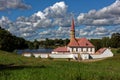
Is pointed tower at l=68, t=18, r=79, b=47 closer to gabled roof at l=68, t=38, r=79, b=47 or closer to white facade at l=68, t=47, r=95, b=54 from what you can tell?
gabled roof at l=68, t=38, r=79, b=47

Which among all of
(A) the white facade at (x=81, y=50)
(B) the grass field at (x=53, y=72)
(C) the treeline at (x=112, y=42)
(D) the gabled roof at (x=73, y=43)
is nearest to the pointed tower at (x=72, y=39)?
(D) the gabled roof at (x=73, y=43)

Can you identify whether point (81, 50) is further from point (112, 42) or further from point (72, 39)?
point (112, 42)

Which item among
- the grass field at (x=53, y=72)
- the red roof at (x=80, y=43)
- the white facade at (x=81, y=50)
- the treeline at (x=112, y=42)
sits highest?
the treeline at (x=112, y=42)

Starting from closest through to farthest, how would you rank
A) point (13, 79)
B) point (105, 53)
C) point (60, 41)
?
point (13, 79) → point (105, 53) → point (60, 41)

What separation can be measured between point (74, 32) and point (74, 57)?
27.4m

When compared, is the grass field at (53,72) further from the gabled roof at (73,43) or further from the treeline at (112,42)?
the treeline at (112,42)

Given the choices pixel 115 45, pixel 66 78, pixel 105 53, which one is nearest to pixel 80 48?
pixel 105 53

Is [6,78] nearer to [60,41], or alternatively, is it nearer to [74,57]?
[74,57]

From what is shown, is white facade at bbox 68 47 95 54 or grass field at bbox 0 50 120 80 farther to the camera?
white facade at bbox 68 47 95 54

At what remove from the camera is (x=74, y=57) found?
74.1 m

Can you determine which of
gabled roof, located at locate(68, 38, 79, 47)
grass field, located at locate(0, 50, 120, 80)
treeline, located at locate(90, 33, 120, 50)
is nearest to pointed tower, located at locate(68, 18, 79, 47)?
gabled roof, located at locate(68, 38, 79, 47)

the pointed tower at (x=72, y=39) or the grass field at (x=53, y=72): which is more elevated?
the pointed tower at (x=72, y=39)

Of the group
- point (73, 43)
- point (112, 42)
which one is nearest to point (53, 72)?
point (73, 43)

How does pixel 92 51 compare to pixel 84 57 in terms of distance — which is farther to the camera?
pixel 92 51
